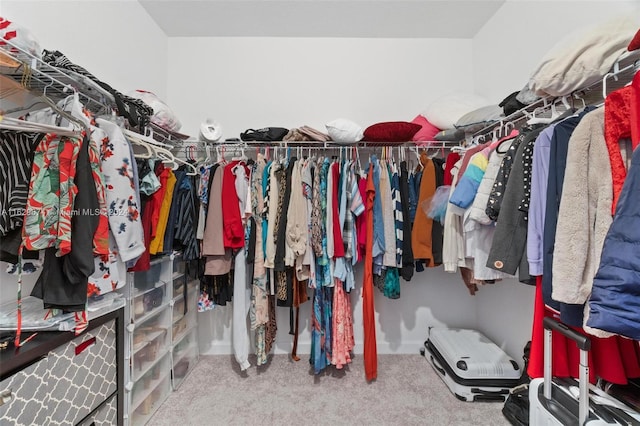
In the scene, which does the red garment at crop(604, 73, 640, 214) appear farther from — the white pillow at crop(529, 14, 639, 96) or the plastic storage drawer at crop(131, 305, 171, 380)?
the plastic storage drawer at crop(131, 305, 171, 380)

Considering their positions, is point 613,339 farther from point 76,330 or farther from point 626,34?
point 76,330

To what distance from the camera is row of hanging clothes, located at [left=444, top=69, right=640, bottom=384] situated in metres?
0.61

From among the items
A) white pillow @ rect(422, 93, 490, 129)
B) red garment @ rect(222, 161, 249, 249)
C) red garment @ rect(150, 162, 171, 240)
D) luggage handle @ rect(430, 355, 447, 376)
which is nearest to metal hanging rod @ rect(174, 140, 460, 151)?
white pillow @ rect(422, 93, 490, 129)

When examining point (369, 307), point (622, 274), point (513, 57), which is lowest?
point (369, 307)

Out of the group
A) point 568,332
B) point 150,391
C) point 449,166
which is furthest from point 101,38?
point 568,332

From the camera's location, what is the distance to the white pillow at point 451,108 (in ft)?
6.28

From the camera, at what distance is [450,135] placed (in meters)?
1.84

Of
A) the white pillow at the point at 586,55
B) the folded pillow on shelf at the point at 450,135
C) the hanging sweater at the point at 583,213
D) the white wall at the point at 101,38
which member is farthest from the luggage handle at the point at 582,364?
the white wall at the point at 101,38

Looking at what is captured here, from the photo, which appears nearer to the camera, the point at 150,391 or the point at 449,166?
the point at 150,391

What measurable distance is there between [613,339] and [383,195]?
1.17 metres

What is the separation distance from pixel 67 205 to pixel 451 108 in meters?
2.33

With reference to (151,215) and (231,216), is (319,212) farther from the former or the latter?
(151,215)

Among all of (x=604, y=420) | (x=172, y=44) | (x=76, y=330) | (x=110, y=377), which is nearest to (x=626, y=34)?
(x=604, y=420)

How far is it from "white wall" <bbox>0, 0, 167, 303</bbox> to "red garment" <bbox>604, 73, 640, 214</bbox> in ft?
7.50
